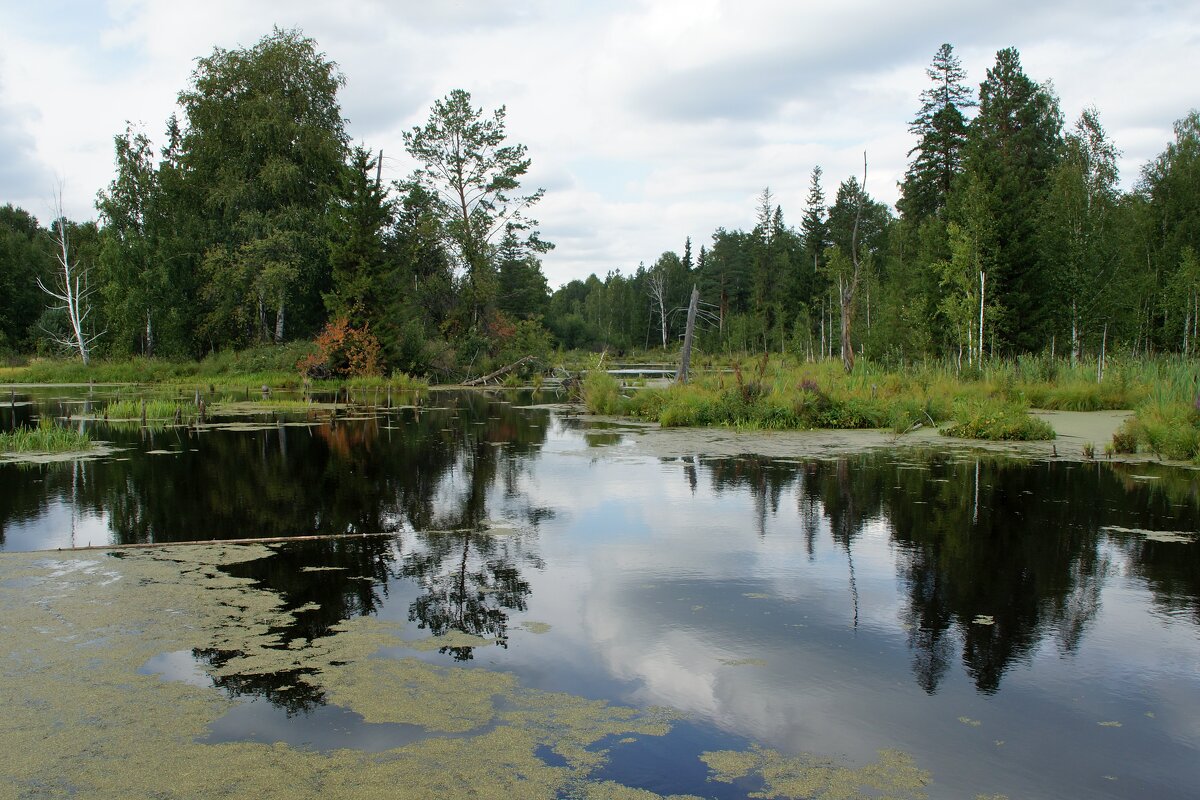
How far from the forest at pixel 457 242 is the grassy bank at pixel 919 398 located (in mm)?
4839

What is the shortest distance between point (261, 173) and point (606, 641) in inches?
1445

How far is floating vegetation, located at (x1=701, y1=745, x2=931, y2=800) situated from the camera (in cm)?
373

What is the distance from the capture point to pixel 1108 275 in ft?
90.5

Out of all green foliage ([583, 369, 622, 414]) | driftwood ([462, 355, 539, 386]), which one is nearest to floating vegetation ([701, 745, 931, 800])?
green foliage ([583, 369, 622, 414])

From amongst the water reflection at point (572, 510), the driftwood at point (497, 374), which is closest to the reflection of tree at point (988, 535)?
the water reflection at point (572, 510)

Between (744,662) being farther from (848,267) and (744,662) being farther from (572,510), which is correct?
(848,267)

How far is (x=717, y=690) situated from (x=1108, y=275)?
1131 inches

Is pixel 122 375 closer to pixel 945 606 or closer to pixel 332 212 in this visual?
pixel 332 212

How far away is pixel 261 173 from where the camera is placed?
3681 cm

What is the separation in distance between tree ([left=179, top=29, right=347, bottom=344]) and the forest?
111mm

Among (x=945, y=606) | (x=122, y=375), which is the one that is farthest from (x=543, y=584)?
(x=122, y=375)

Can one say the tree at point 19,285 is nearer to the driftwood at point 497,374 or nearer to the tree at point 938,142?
the driftwood at point 497,374

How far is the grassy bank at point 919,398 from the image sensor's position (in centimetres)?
1675

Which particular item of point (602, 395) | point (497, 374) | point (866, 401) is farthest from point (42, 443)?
point (497, 374)
